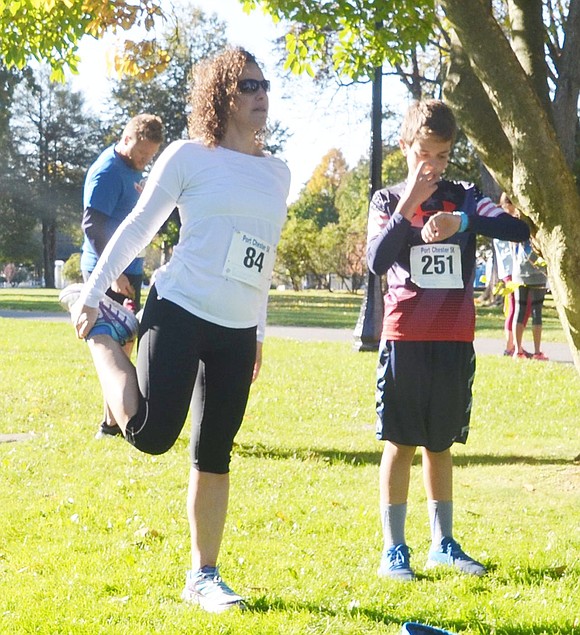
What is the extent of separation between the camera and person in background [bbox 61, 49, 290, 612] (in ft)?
11.9

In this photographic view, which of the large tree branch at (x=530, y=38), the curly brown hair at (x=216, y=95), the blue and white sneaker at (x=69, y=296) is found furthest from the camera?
the large tree branch at (x=530, y=38)

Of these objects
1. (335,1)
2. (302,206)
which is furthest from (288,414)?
(302,206)

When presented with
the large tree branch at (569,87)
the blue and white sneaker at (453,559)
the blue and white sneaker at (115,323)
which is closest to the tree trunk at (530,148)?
the large tree branch at (569,87)

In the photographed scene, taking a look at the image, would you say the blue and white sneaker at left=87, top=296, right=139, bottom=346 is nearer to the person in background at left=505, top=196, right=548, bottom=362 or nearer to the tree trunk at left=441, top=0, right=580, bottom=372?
the tree trunk at left=441, top=0, right=580, bottom=372

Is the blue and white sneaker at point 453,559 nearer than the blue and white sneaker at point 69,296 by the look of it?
No

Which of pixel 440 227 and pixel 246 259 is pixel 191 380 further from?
pixel 440 227

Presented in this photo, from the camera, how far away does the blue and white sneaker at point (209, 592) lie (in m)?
3.63

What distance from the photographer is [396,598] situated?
12.7ft

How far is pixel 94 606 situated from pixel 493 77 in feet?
12.1

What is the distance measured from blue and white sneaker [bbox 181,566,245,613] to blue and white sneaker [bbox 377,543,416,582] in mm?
749

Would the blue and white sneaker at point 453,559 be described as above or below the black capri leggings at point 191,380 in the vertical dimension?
below

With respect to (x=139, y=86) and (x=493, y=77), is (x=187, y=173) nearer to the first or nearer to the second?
(x=493, y=77)

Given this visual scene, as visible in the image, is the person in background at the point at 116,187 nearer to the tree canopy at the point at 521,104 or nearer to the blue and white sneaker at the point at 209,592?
the tree canopy at the point at 521,104

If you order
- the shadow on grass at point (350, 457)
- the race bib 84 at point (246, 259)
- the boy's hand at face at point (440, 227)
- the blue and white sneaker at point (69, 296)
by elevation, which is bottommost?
the shadow on grass at point (350, 457)
